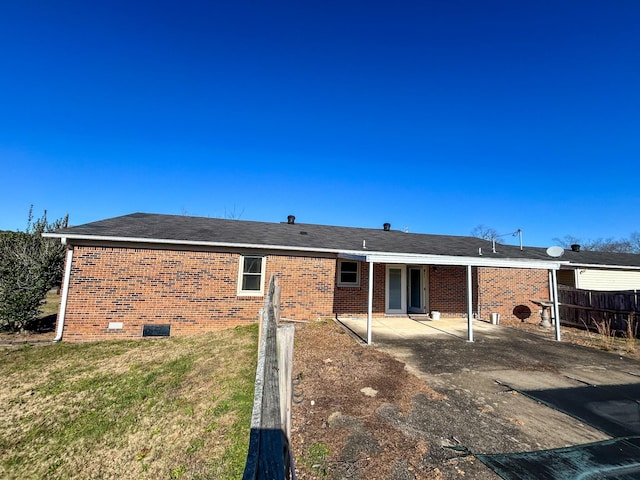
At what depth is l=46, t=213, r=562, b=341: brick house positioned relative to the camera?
9.19 m

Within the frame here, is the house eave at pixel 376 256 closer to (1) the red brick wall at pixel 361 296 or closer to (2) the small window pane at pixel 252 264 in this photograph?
(2) the small window pane at pixel 252 264

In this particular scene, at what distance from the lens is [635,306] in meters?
9.80

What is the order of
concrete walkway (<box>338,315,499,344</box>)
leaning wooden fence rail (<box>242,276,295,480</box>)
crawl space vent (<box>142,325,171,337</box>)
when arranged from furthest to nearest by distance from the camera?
crawl space vent (<box>142,325,171,337</box>) → concrete walkway (<box>338,315,499,344</box>) → leaning wooden fence rail (<box>242,276,295,480</box>)

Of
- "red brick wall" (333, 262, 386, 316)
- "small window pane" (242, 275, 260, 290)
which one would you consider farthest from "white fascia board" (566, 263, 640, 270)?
"small window pane" (242, 275, 260, 290)

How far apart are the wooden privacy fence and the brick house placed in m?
1.35

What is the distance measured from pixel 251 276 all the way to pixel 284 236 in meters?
2.35

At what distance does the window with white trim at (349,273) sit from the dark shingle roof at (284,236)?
2.07ft

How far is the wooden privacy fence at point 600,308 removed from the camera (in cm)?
981

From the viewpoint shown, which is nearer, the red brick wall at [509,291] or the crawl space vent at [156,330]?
the crawl space vent at [156,330]

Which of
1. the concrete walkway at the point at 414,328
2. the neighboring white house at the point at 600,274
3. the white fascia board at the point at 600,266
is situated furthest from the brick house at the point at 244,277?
the neighboring white house at the point at 600,274

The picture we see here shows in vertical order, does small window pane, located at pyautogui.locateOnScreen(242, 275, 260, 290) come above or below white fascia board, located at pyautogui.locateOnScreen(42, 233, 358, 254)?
below

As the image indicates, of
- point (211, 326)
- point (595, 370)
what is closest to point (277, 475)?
point (595, 370)

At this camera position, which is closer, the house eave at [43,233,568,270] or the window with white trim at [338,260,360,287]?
the house eave at [43,233,568,270]

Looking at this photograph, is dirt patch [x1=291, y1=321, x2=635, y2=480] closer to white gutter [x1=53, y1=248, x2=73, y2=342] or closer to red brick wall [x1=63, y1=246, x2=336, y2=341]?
red brick wall [x1=63, y1=246, x2=336, y2=341]
